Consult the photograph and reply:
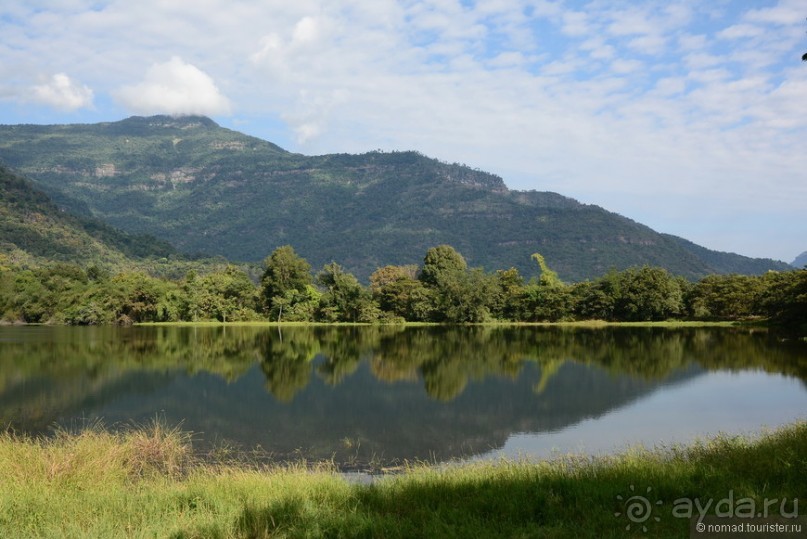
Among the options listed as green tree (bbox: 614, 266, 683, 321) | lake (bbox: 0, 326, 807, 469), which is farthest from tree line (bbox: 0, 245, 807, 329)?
lake (bbox: 0, 326, 807, 469)

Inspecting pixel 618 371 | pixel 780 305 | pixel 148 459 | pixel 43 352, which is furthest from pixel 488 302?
pixel 148 459

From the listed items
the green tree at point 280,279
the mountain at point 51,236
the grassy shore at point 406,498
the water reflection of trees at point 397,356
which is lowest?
the water reflection of trees at point 397,356

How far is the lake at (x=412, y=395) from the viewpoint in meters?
17.0

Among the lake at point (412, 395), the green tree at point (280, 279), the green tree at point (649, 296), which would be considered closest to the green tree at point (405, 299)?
the green tree at point (280, 279)

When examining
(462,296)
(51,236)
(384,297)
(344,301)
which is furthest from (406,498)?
(51,236)

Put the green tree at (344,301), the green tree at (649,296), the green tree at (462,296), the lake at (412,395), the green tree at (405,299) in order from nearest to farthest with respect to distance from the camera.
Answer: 1. the lake at (412,395)
2. the green tree at (649,296)
3. the green tree at (462,296)
4. the green tree at (405,299)
5. the green tree at (344,301)

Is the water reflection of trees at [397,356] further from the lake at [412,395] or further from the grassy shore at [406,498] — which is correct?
the grassy shore at [406,498]

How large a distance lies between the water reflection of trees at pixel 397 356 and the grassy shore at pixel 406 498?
1367cm

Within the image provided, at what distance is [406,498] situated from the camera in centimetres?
851

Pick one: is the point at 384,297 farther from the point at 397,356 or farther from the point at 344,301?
the point at 397,356

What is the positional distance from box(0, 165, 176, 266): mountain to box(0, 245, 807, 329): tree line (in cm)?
3692

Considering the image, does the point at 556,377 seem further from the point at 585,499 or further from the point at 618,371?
the point at 585,499

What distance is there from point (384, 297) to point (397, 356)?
41371 millimetres

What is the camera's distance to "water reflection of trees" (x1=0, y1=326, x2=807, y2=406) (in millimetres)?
29312
